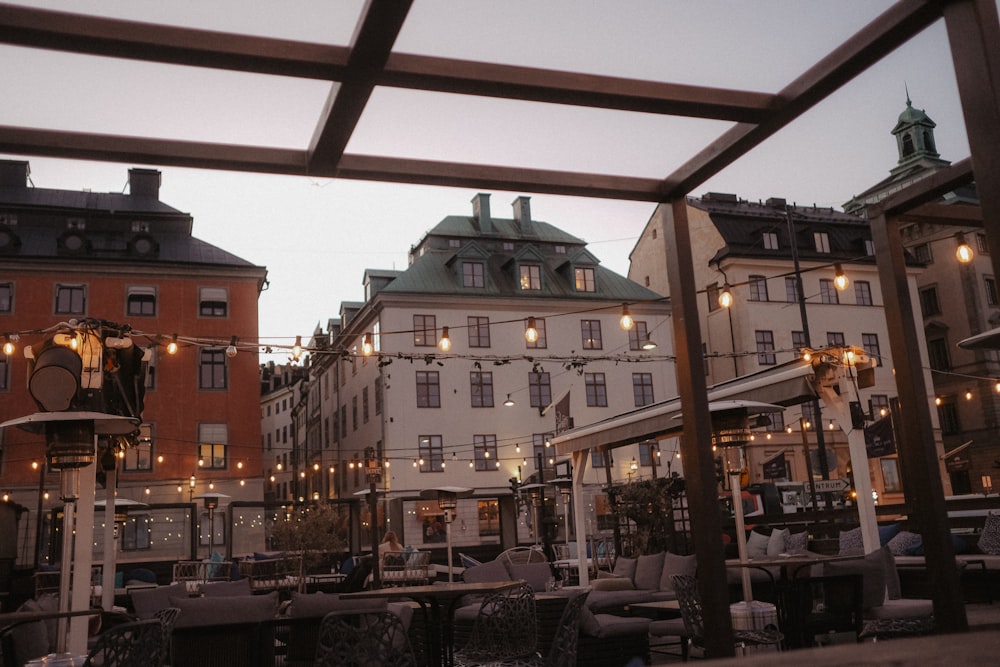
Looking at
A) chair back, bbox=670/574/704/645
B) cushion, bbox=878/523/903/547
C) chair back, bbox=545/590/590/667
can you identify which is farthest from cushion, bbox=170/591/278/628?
cushion, bbox=878/523/903/547

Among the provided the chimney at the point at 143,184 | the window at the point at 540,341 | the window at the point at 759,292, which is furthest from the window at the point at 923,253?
the chimney at the point at 143,184

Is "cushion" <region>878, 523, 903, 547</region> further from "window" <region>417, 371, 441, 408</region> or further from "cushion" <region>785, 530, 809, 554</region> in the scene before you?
"window" <region>417, 371, 441, 408</region>

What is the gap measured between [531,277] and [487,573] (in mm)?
29610

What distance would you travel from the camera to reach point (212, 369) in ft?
115

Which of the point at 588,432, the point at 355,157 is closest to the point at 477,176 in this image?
the point at 355,157

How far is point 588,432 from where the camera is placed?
45.0 ft

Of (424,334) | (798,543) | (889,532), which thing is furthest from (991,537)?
(424,334)

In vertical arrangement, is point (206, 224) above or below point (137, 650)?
above

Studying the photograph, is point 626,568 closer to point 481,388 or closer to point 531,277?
point 481,388

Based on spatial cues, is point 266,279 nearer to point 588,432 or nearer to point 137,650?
point 588,432

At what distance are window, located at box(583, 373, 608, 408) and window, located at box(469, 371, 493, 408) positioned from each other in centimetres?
440

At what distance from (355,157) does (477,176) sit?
679mm

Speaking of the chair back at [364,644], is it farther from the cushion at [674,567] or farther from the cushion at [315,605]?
the cushion at [674,567]

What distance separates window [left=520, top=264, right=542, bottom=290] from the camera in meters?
40.1
